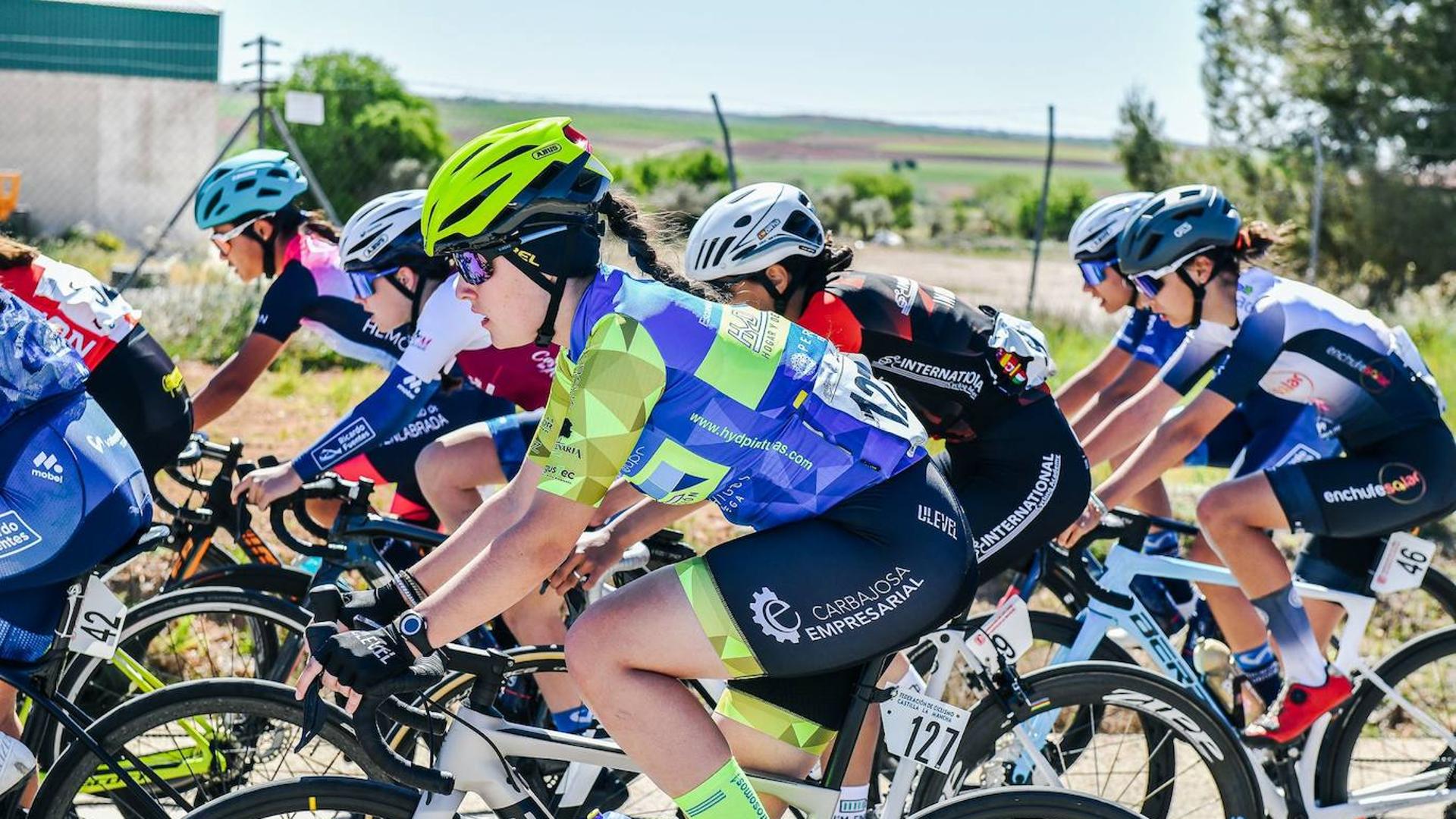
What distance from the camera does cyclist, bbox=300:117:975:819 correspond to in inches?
106

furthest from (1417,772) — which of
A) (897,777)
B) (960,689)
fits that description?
(897,777)

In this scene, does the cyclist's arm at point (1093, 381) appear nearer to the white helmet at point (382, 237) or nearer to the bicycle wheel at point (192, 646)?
the white helmet at point (382, 237)

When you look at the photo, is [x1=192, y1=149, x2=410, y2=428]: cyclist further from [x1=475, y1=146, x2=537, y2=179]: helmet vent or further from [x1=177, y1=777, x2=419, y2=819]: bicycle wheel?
[x1=177, y1=777, x2=419, y2=819]: bicycle wheel

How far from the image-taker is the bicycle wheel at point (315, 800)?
280 cm

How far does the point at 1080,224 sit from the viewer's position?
5.55m

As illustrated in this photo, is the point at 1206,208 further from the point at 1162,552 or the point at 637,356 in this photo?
the point at 637,356

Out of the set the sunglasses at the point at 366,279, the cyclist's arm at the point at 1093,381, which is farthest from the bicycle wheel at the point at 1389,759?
the sunglasses at the point at 366,279

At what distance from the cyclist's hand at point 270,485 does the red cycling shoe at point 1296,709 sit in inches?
118

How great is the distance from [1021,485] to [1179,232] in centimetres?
103

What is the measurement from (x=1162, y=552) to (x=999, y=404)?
1.59m

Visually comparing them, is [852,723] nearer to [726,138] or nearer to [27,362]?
[27,362]

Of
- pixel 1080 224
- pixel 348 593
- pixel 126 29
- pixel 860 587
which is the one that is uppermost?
pixel 1080 224

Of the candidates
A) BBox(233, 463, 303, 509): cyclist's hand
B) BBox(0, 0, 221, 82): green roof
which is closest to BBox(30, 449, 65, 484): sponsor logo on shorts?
BBox(233, 463, 303, 509): cyclist's hand

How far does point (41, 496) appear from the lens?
11.1ft
